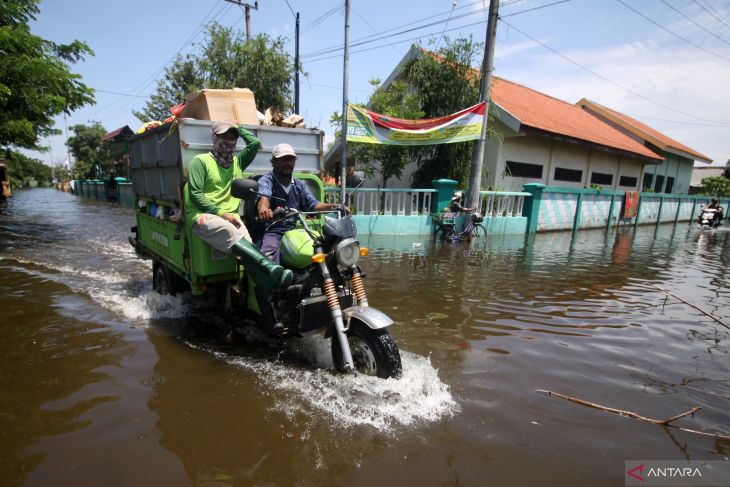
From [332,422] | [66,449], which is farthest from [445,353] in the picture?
[66,449]

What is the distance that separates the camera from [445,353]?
3.85 metres

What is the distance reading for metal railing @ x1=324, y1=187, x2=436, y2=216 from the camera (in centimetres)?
1164

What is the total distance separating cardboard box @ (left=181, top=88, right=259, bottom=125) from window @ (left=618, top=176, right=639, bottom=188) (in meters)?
21.8

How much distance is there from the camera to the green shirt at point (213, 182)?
3.62 metres

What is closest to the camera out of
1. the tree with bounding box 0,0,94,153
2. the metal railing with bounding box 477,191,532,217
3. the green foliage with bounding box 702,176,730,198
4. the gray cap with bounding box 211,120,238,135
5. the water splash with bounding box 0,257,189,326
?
the gray cap with bounding box 211,120,238,135

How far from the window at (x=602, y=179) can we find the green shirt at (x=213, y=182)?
19.2m

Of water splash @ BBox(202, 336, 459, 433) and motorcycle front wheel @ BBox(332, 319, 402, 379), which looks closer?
water splash @ BBox(202, 336, 459, 433)

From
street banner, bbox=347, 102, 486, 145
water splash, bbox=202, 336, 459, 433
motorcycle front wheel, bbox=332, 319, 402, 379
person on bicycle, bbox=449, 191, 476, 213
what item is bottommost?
water splash, bbox=202, 336, 459, 433

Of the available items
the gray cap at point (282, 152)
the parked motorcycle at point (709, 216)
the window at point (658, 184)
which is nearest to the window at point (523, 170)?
the parked motorcycle at point (709, 216)

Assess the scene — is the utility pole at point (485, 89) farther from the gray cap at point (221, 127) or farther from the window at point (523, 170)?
Result: the gray cap at point (221, 127)

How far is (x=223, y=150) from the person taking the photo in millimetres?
3869

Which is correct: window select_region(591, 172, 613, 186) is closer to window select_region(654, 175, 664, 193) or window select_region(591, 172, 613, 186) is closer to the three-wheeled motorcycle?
window select_region(654, 175, 664, 193)

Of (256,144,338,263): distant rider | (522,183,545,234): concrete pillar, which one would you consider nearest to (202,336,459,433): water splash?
(256,144,338,263): distant rider

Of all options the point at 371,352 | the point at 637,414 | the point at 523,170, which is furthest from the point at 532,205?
the point at 371,352
